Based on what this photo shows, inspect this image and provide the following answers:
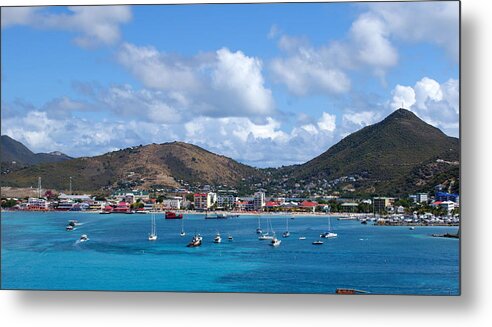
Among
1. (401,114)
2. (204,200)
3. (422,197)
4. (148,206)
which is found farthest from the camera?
(148,206)

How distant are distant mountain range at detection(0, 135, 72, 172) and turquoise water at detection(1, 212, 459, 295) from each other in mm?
461

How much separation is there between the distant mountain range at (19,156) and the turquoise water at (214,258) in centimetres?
46

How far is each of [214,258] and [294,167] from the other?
112cm

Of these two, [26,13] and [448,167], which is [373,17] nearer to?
[448,167]

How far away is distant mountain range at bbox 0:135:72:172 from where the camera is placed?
6340 millimetres

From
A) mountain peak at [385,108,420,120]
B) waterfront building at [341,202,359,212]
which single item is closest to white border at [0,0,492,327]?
mountain peak at [385,108,420,120]

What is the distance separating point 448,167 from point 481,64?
894mm

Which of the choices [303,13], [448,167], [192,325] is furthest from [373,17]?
[192,325]

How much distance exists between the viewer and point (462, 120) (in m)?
5.54

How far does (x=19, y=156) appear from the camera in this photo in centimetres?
646

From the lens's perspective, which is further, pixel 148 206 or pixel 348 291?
pixel 148 206

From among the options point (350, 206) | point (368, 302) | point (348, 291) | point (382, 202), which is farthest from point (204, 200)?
point (368, 302)

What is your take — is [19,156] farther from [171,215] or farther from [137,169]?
[171,215]

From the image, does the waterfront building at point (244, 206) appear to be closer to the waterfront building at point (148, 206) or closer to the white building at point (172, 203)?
the white building at point (172, 203)
